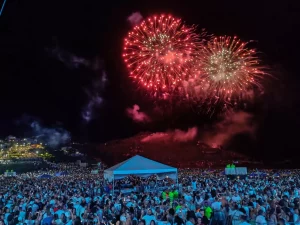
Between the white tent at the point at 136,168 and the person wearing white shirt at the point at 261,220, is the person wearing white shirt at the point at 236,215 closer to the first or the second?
the person wearing white shirt at the point at 261,220

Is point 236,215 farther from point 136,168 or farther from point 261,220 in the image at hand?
point 136,168

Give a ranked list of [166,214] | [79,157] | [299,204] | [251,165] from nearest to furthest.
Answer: [166,214], [299,204], [251,165], [79,157]

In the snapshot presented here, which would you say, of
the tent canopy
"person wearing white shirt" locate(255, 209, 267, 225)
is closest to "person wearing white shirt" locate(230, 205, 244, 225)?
"person wearing white shirt" locate(255, 209, 267, 225)

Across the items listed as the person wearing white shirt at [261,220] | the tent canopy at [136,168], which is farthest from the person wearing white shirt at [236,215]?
the tent canopy at [136,168]

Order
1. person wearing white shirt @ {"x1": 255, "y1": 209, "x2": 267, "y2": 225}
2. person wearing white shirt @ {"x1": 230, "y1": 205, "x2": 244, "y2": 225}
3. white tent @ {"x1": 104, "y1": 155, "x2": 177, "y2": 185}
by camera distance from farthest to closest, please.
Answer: white tent @ {"x1": 104, "y1": 155, "x2": 177, "y2": 185} → person wearing white shirt @ {"x1": 230, "y1": 205, "x2": 244, "y2": 225} → person wearing white shirt @ {"x1": 255, "y1": 209, "x2": 267, "y2": 225}

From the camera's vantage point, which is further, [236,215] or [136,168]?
[136,168]

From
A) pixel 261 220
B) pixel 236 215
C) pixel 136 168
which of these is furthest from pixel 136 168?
pixel 261 220

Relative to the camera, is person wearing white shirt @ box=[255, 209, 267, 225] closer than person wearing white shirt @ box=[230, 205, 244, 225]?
Yes

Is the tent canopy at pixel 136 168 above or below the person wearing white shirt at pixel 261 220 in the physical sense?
above

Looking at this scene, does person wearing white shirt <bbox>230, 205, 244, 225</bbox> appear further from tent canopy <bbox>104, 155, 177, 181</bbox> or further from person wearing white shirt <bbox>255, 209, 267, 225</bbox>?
tent canopy <bbox>104, 155, 177, 181</bbox>

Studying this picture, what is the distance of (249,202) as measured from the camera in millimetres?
11875

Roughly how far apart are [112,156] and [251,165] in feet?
132

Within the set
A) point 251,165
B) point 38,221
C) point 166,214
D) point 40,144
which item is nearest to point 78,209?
point 38,221

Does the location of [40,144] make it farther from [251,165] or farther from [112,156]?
[251,165]
